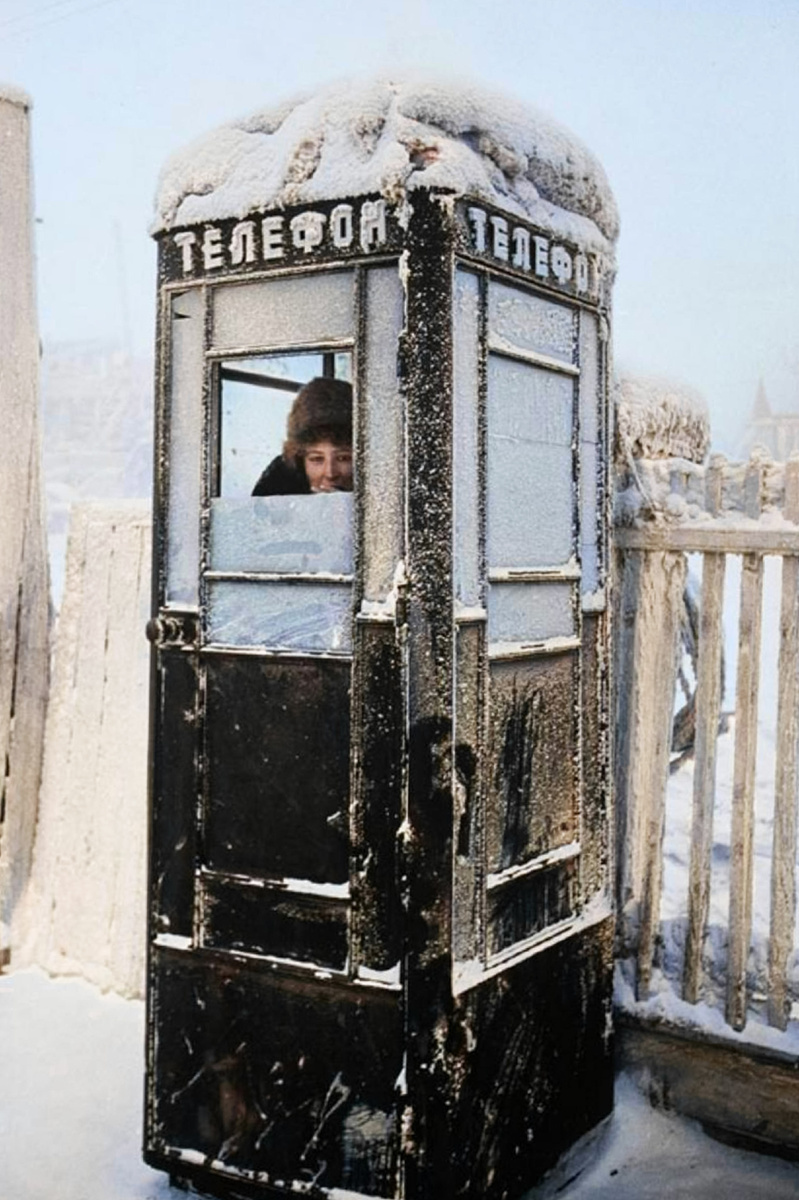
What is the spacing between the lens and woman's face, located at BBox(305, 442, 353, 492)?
2883 millimetres

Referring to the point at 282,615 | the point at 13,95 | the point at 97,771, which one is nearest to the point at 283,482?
the point at 282,615

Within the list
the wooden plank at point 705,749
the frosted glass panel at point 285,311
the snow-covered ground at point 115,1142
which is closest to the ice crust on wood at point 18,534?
the snow-covered ground at point 115,1142

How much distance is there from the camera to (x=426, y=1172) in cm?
268

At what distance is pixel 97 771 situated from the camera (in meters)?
4.44

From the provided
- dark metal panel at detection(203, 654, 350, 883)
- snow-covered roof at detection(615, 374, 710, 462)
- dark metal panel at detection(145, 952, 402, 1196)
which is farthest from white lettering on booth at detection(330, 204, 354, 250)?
dark metal panel at detection(145, 952, 402, 1196)

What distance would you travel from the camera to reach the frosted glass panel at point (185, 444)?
3002 millimetres

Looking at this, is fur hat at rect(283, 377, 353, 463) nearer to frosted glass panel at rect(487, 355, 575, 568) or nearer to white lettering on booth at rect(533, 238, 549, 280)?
frosted glass panel at rect(487, 355, 575, 568)

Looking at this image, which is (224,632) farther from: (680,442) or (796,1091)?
(796,1091)

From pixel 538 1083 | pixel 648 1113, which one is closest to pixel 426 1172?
pixel 538 1083

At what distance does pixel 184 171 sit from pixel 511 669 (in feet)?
5.22

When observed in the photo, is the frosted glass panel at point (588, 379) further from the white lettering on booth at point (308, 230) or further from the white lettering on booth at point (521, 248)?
the white lettering on booth at point (308, 230)

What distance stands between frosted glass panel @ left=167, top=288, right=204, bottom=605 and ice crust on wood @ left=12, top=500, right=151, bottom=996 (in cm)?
137

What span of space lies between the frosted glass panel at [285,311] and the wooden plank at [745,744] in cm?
141

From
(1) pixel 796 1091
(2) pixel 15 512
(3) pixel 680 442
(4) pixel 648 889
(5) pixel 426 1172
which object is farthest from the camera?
(2) pixel 15 512
